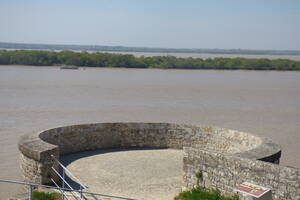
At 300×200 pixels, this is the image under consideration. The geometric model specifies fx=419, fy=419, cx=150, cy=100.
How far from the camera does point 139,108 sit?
2247cm

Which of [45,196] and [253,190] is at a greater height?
[253,190]

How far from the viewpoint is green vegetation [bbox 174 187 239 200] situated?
285 inches

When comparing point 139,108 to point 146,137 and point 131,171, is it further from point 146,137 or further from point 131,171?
point 131,171

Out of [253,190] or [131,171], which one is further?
[131,171]

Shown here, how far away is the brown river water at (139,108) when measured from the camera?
16312 millimetres

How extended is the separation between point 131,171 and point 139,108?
42.0 feet

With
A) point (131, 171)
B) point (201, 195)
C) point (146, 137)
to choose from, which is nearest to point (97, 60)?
point (146, 137)

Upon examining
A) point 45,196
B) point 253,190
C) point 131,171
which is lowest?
point 131,171

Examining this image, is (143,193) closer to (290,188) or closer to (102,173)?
(102,173)

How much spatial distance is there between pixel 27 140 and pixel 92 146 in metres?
2.67

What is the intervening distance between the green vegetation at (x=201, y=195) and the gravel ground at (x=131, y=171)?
1.62ft

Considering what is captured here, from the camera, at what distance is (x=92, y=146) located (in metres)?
11.7

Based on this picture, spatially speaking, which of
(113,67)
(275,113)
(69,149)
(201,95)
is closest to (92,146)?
(69,149)

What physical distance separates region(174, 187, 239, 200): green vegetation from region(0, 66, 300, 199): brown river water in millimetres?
4496
